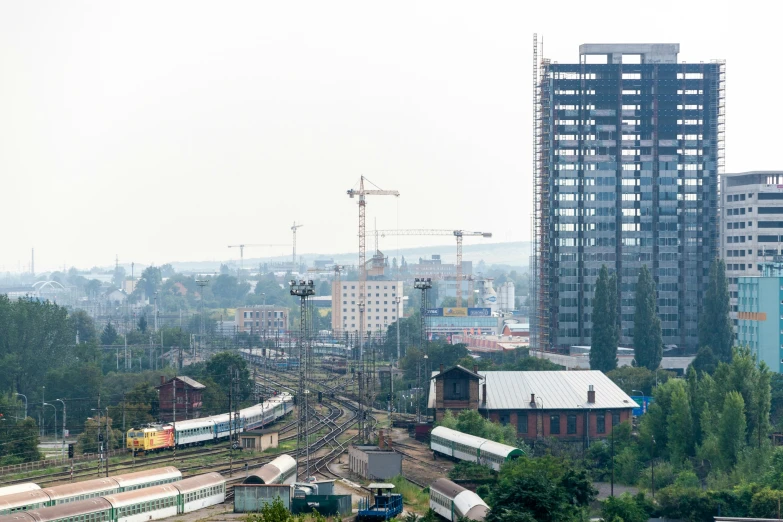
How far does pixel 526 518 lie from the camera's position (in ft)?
158

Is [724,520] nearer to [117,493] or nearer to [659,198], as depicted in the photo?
[117,493]

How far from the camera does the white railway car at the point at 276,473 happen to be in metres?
60.2

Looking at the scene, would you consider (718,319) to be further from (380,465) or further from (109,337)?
(109,337)

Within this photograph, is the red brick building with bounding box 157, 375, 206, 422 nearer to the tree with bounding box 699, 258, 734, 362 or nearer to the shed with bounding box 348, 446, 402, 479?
the shed with bounding box 348, 446, 402, 479

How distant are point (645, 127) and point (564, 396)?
68060 mm

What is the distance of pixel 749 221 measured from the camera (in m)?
146

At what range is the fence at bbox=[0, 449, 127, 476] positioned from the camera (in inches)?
2778

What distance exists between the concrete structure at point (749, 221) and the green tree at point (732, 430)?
72207 millimetres

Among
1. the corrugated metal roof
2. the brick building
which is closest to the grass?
the brick building

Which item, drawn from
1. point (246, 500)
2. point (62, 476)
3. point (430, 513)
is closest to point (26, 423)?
point (62, 476)

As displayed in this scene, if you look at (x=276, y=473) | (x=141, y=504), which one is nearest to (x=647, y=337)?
(x=276, y=473)

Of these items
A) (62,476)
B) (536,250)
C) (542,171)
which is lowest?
(62,476)

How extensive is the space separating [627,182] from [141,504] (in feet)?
331

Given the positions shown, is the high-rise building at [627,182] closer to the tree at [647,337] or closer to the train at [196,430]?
the tree at [647,337]
